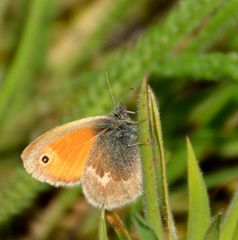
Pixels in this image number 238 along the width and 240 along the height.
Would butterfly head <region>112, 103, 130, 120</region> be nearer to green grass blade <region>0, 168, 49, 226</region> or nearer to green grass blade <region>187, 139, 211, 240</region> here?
green grass blade <region>0, 168, 49, 226</region>

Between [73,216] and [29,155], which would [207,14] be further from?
[73,216]

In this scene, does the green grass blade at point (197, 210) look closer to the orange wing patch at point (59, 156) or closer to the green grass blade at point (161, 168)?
the green grass blade at point (161, 168)

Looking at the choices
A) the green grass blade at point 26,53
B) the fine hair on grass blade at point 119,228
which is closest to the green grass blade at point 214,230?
the fine hair on grass blade at point 119,228

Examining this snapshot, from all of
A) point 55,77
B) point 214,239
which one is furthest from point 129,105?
point 214,239

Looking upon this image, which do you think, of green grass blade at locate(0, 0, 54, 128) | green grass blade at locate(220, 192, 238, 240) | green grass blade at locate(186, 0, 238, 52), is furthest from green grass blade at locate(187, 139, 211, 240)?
green grass blade at locate(0, 0, 54, 128)

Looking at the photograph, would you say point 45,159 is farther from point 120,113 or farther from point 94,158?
point 120,113

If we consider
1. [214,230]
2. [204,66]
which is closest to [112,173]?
[204,66]
